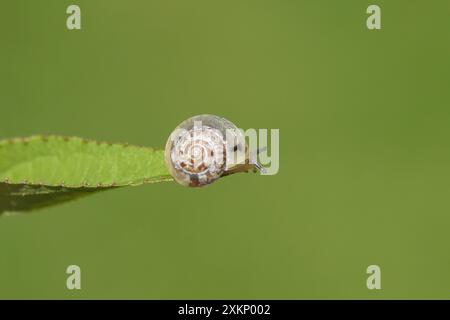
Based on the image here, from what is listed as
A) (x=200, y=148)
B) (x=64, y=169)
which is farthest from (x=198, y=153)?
(x=64, y=169)

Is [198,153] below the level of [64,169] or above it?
above

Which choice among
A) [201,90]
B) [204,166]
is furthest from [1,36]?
[204,166]

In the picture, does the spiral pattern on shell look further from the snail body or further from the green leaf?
the green leaf

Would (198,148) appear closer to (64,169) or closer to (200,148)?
(200,148)

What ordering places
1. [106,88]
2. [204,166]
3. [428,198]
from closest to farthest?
[204,166] → [428,198] → [106,88]

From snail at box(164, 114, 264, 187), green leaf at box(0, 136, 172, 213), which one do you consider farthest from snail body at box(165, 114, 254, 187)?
green leaf at box(0, 136, 172, 213)

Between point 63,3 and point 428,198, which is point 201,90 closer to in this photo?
point 63,3
